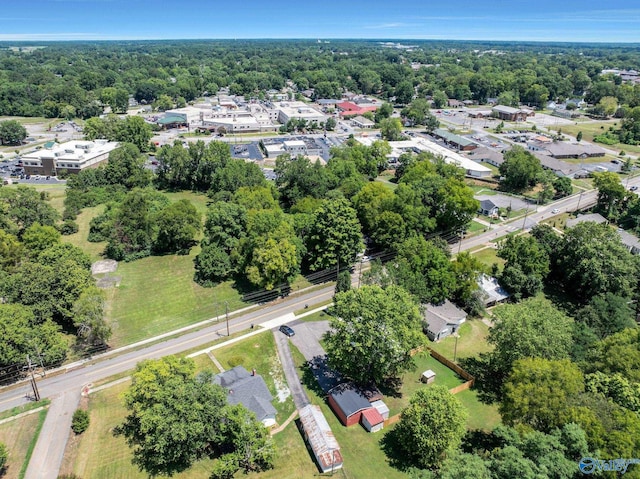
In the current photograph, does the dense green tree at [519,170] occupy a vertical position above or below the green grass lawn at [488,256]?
above

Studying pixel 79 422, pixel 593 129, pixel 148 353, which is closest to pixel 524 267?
pixel 148 353

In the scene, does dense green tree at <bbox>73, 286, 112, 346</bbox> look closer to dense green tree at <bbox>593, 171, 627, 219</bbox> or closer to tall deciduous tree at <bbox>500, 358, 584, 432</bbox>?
tall deciduous tree at <bbox>500, 358, 584, 432</bbox>

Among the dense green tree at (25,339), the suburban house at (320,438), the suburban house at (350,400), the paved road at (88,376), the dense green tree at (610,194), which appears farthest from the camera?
the dense green tree at (610,194)

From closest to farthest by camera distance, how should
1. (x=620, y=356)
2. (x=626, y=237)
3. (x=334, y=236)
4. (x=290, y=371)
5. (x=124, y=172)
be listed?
1. (x=620, y=356)
2. (x=290, y=371)
3. (x=334, y=236)
4. (x=626, y=237)
5. (x=124, y=172)

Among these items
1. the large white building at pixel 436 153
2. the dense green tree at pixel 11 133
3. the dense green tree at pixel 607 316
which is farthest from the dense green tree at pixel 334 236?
the dense green tree at pixel 11 133

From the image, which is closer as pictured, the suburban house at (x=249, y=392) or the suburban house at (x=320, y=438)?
the suburban house at (x=320, y=438)

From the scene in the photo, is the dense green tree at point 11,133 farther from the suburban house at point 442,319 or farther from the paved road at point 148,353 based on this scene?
the suburban house at point 442,319

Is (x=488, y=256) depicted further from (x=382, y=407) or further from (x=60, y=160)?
Answer: (x=60, y=160)
